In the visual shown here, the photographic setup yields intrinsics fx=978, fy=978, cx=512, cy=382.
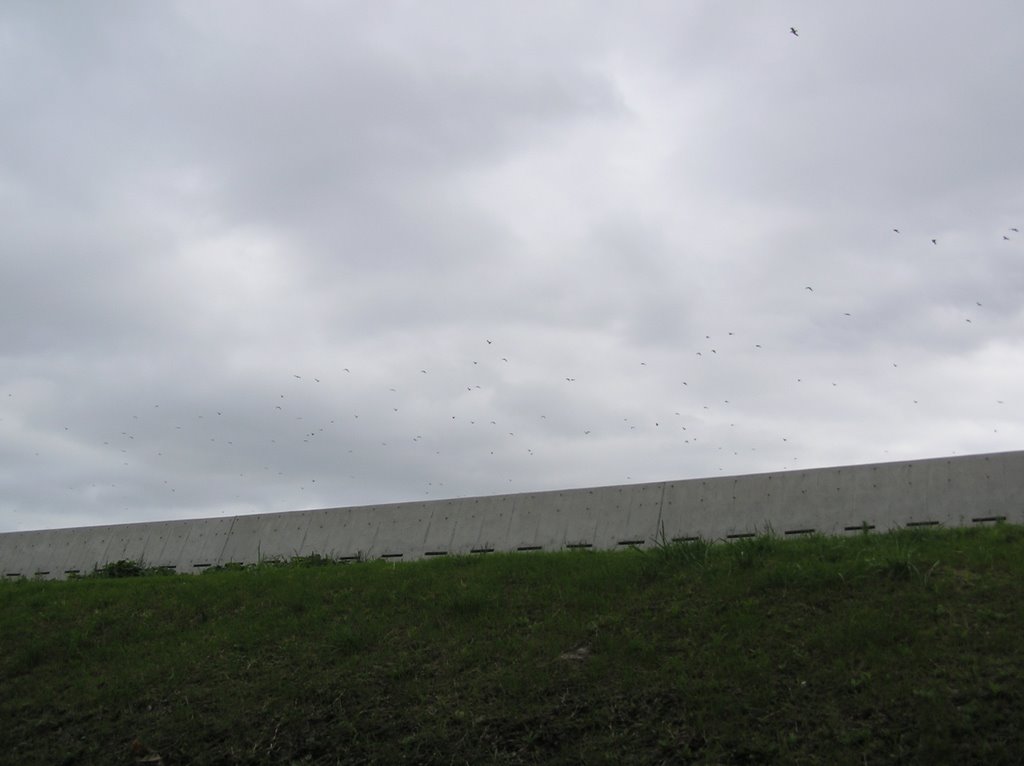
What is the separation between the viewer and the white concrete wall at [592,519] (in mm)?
14422

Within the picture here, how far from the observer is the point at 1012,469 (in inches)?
557

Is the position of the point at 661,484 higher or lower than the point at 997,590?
higher

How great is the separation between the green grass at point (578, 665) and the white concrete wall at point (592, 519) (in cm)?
231

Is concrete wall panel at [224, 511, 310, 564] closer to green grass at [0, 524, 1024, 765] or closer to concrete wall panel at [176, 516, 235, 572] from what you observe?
concrete wall panel at [176, 516, 235, 572]

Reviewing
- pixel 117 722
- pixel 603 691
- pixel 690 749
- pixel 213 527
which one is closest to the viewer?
pixel 690 749

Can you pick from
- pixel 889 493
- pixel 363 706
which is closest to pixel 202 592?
pixel 363 706

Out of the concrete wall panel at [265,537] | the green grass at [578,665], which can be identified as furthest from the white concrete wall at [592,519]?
the green grass at [578,665]

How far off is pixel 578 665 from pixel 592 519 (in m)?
7.02

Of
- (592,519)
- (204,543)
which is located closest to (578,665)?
(592,519)

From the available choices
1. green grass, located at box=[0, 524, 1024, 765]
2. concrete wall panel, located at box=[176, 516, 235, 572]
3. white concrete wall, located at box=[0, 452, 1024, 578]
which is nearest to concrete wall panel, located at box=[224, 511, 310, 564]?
white concrete wall, located at box=[0, 452, 1024, 578]

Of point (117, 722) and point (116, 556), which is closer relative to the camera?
point (117, 722)

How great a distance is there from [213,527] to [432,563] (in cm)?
835

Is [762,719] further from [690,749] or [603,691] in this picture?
[603,691]

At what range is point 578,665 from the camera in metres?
10.0
